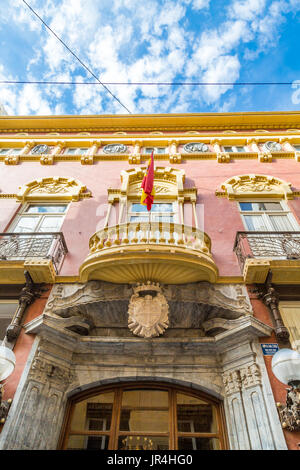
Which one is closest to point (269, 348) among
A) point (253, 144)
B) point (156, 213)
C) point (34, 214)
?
point (156, 213)

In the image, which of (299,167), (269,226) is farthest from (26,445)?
(299,167)

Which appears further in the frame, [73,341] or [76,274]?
[76,274]

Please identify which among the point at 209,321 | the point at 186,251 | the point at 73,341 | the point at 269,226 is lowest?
the point at 73,341

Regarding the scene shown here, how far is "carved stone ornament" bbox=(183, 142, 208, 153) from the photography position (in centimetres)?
1253

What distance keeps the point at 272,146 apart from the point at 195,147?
10.4 ft

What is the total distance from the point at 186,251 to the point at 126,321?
2.16 m

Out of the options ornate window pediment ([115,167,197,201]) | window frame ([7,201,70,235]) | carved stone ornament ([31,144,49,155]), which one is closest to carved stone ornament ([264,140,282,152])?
ornate window pediment ([115,167,197,201])

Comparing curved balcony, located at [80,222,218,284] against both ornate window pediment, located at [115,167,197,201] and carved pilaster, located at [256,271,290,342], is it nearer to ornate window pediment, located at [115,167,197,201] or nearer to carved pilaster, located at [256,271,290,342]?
carved pilaster, located at [256,271,290,342]

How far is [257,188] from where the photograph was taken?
1027 centimetres

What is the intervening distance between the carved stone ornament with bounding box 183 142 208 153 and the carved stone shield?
7.78 meters

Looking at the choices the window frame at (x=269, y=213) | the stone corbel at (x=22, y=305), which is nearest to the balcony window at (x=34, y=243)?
the stone corbel at (x=22, y=305)

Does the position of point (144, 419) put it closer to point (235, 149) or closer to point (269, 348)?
point (269, 348)

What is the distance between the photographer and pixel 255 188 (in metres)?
Result: 10.3

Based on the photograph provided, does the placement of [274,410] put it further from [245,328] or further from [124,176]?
[124,176]
